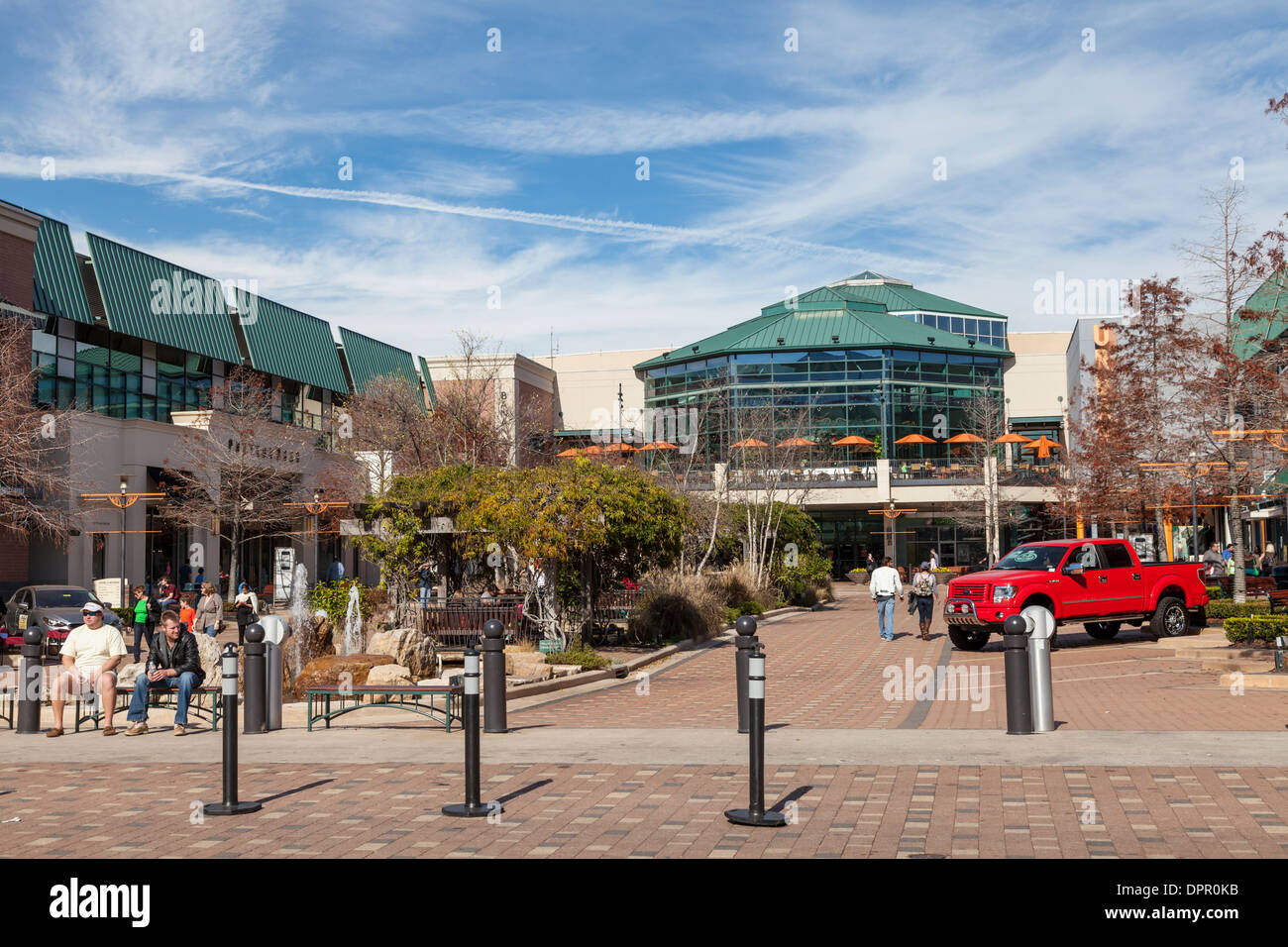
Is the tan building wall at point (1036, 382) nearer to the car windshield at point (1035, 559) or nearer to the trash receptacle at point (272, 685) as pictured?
the car windshield at point (1035, 559)

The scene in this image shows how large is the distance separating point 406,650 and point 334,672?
142 cm

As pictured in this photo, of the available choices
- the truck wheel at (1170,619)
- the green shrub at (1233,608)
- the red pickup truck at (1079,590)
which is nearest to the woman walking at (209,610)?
the red pickup truck at (1079,590)

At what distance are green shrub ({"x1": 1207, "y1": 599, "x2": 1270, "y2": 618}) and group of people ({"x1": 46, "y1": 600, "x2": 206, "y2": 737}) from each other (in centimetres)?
1710

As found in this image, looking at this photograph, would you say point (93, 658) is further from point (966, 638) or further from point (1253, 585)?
point (1253, 585)

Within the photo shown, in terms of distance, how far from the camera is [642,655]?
20156 mm

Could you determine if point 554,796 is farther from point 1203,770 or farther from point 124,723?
point 124,723

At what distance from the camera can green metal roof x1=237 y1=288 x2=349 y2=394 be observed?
46156 millimetres

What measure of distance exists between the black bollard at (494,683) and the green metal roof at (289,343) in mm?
36420

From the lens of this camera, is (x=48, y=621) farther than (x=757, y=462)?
No

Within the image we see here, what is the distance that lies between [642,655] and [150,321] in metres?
26.2

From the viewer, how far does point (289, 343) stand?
48969mm

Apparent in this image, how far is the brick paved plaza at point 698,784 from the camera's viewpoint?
690 cm

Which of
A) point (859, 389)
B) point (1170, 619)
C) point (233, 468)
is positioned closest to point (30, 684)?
point (1170, 619)
